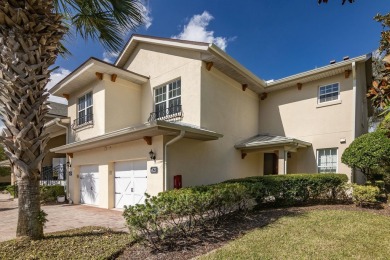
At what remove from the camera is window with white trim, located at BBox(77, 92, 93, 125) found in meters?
13.9

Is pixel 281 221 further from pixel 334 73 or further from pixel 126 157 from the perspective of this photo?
pixel 334 73

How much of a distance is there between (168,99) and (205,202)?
7.43 meters

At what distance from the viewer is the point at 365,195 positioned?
9266 mm

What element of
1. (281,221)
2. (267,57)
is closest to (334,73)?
(267,57)

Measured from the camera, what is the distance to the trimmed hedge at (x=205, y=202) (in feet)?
19.1

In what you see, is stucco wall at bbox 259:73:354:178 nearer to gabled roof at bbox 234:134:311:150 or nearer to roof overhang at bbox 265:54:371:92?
roof overhang at bbox 265:54:371:92

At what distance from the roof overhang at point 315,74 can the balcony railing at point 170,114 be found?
243 inches

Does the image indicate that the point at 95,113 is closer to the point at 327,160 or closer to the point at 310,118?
the point at 310,118

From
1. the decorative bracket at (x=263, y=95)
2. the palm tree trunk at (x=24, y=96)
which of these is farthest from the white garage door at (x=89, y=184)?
the decorative bracket at (x=263, y=95)

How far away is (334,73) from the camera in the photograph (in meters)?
12.7

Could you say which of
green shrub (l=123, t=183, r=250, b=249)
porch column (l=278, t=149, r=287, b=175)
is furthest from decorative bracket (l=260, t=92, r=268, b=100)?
green shrub (l=123, t=183, r=250, b=249)

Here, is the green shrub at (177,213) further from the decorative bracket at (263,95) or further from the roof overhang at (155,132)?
the decorative bracket at (263,95)

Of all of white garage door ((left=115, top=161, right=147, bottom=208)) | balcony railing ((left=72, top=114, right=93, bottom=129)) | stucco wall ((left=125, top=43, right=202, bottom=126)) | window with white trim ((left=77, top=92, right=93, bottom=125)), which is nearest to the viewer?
white garage door ((left=115, top=161, right=147, bottom=208))

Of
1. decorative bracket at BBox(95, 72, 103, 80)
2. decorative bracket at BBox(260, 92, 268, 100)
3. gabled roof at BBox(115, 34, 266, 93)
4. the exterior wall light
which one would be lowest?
the exterior wall light
